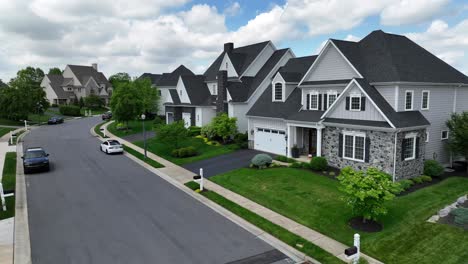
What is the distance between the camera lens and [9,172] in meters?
22.6

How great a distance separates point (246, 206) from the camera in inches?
636

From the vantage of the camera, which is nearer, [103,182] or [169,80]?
[103,182]

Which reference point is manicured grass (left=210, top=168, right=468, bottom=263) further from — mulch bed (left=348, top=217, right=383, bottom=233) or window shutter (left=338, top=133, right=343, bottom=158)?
window shutter (left=338, top=133, right=343, bottom=158)

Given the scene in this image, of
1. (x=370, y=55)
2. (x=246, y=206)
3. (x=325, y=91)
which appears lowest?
(x=246, y=206)

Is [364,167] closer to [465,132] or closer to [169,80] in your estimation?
[465,132]

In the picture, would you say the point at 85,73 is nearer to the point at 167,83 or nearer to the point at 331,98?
the point at 167,83

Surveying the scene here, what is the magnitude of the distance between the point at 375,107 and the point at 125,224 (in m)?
15.3

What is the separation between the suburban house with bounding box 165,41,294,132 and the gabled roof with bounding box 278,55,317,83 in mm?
3197

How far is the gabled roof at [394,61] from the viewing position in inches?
819

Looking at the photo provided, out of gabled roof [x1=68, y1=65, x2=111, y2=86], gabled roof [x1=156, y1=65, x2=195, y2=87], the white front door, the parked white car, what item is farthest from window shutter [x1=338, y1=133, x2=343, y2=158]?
gabled roof [x1=68, y1=65, x2=111, y2=86]

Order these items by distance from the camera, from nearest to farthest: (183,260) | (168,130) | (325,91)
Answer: (183,260) → (325,91) → (168,130)

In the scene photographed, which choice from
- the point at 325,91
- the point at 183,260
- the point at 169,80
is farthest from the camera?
the point at 169,80

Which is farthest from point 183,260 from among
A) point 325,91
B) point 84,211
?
point 325,91

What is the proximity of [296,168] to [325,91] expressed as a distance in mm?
6395
